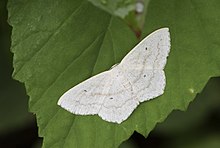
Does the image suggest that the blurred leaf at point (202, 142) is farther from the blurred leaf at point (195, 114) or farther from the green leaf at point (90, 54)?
the green leaf at point (90, 54)

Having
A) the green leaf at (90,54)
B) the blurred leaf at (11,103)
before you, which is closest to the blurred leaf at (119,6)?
the green leaf at (90,54)

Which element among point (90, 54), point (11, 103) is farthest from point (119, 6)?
point (11, 103)

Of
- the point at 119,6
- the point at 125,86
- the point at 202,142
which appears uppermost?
the point at 119,6

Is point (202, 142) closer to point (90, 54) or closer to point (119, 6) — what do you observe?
point (90, 54)

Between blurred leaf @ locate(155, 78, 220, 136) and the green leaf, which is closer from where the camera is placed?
the green leaf

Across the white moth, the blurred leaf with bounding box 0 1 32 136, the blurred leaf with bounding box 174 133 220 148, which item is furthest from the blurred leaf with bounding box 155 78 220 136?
the white moth

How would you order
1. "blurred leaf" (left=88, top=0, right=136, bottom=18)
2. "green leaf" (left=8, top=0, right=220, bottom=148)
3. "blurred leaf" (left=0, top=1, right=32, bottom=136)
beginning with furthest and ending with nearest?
1. "blurred leaf" (left=0, top=1, right=32, bottom=136)
2. "green leaf" (left=8, top=0, right=220, bottom=148)
3. "blurred leaf" (left=88, top=0, right=136, bottom=18)

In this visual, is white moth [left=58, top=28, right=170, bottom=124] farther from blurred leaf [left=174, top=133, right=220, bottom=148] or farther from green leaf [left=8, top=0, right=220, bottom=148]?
blurred leaf [left=174, top=133, right=220, bottom=148]
